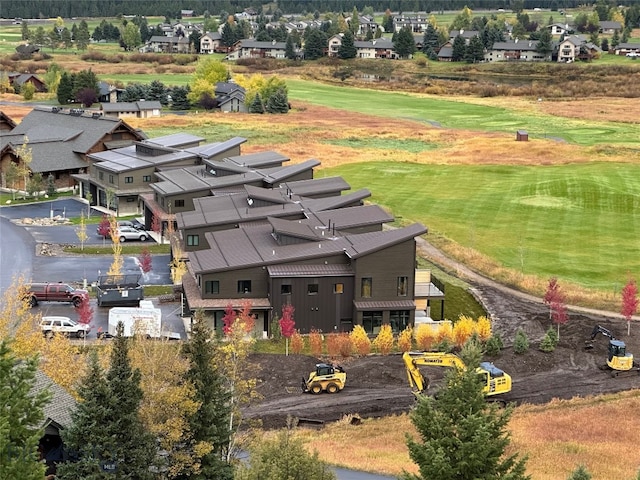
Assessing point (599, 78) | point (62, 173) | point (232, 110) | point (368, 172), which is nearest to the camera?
point (62, 173)

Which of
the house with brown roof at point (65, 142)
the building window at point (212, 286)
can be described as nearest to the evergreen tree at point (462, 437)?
the building window at point (212, 286)

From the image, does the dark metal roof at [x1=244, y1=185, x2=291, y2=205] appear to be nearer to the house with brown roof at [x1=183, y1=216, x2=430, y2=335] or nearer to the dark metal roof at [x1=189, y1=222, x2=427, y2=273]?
the dark metal roof at [x1=189, y1=222, x2=427, y2=273]

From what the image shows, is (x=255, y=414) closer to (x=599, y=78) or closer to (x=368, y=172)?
(x=368, y=172)

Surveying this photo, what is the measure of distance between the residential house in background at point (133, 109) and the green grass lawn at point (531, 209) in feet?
165

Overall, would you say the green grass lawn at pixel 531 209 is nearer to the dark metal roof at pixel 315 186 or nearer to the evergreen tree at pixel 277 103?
the dark metal roof at pixel 315 186

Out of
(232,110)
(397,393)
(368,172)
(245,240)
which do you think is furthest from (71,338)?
(232,110)

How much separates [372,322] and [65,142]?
54.1 m

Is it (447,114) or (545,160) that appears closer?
(545,160)

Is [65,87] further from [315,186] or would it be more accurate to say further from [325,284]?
[325,284]

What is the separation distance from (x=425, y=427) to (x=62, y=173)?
2907 inches

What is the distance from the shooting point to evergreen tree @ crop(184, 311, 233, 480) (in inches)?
1086

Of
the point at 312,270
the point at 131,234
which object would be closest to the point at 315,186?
the point at 131,234

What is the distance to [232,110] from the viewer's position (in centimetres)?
15438

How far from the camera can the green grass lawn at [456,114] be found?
133 meters
